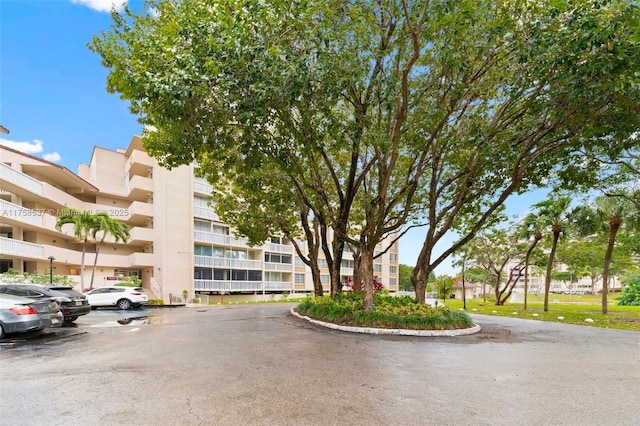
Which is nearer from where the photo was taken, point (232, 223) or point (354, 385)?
point (354, 385)

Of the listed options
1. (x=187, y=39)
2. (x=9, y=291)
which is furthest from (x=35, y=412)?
(x=9, y=291)

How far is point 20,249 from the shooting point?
2234 cm

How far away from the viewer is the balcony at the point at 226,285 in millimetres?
33094

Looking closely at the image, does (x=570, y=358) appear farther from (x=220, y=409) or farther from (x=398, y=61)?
(x=398, y=61)

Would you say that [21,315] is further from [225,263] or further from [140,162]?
[225,263]

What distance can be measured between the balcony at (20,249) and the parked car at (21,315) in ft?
51.7

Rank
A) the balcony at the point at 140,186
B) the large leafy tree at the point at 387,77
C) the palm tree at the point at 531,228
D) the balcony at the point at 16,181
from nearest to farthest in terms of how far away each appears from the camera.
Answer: the large leafy tree at the point at 387,77 → the balcony at the point at 16,181 → the palm tree at the point at 531,228 → the balcony at the point at 140,186

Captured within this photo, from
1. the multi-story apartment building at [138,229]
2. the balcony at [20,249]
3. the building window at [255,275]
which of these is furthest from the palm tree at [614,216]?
the balcony at [20,249]

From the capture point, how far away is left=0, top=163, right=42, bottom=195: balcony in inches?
862

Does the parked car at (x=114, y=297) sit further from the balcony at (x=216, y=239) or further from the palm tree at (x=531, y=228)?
the palm tree at (x=531, y=228)

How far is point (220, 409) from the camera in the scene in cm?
448

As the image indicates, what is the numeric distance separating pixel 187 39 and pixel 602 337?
14.6 metres

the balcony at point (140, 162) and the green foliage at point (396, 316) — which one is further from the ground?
the balcony at point (140, 162)

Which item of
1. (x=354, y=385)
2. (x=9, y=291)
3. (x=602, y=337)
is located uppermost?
(x=9, y=291)
